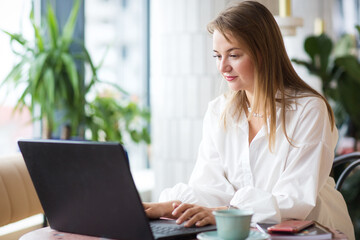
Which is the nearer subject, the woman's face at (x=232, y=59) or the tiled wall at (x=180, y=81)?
the woman's face at (x=232, y=59)

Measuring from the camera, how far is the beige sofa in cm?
201

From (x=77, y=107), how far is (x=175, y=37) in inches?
28.5

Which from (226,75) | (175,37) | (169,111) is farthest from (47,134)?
(226,75)

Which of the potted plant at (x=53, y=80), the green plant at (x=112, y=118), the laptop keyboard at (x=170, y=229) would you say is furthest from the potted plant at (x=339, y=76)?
the laptop keyboard at (x=170, y=229)

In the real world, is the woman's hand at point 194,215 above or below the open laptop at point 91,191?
below

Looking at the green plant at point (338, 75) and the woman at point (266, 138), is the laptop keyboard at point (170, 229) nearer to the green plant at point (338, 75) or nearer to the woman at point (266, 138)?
the woman at point (266, 138)

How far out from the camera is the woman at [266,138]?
170 centimetres

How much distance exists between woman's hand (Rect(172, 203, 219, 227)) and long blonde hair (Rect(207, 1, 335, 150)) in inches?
16.1

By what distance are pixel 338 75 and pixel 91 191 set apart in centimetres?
433

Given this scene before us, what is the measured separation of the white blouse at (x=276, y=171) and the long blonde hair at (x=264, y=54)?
0.14ft

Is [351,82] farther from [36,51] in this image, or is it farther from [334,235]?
[334,235]

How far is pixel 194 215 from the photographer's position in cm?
149

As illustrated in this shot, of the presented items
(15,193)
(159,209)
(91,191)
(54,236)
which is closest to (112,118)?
(15,193)

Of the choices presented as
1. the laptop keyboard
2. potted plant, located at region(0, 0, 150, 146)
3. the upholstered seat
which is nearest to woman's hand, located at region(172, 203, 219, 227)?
the laptop keyboard
